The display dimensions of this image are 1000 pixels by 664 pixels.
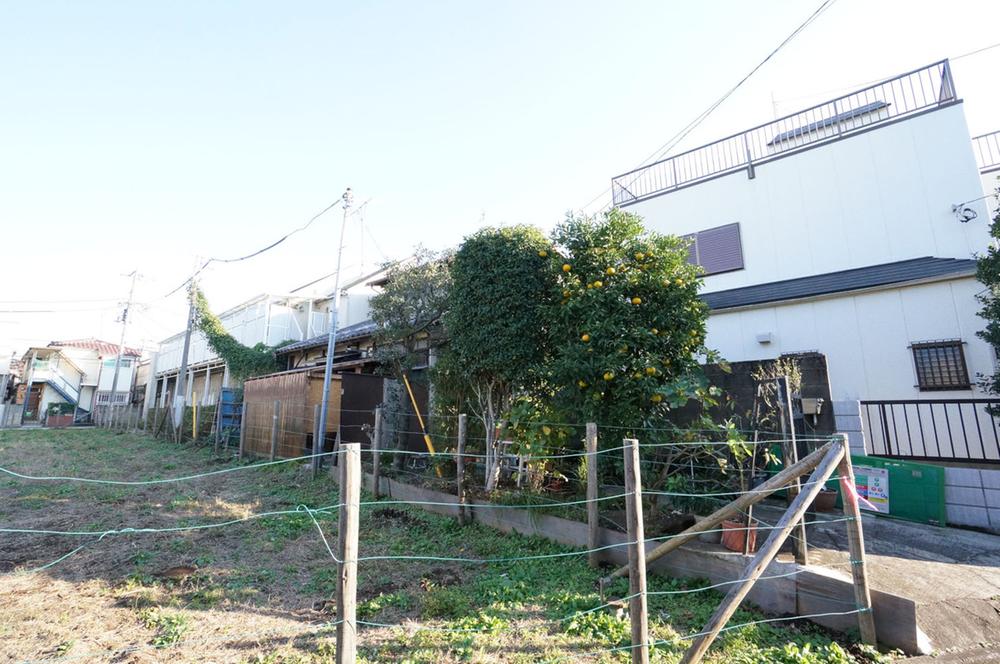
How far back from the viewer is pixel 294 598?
12.4 feet

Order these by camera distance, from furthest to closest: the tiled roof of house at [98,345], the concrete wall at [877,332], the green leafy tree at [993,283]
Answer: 1. the tiled roof of house at [98,345]
2. the concrete wall at [877,332]
3. the green leafy tree at [993,283]

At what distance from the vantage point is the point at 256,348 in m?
18.9

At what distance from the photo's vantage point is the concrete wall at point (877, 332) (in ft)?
22.5

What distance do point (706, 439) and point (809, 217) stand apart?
23.1 ft

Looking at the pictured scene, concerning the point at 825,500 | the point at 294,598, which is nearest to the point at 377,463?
the point at 294,598

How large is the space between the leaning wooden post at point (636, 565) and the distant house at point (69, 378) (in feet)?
133

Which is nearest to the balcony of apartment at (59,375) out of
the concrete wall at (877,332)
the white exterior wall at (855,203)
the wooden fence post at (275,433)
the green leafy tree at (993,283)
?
the wooden fence post at (275,433)

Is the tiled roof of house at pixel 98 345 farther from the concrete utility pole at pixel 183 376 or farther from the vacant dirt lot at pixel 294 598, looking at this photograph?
the vacant dirt lot at pixel 294 598

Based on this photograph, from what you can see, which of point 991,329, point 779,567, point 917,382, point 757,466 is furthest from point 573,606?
point 917,382

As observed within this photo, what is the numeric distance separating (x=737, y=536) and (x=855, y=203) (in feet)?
26.0

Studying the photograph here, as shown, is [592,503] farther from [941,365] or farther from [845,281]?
[845,281]

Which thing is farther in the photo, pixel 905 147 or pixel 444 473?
pixel 905 147

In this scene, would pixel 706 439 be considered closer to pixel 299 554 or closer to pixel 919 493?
pixel 919 493

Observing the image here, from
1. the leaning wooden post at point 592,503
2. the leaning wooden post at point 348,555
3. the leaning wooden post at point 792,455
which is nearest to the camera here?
the leaning wooden post at point 348,555
